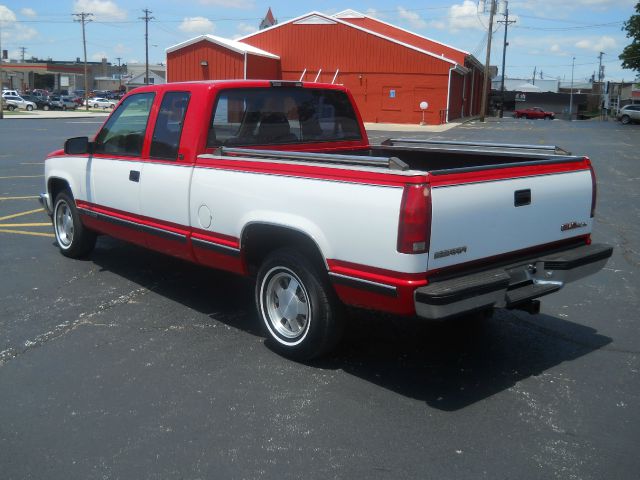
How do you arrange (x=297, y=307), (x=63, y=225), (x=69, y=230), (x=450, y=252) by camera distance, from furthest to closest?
(x=63, y=225)
(x=69, y=230)
(x=297, y=307)
(x=450, y=252)

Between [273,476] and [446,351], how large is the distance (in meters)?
2.15

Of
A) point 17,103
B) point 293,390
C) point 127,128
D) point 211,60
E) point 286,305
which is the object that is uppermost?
point 211,60

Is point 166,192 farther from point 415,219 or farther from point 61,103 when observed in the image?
point 61,103

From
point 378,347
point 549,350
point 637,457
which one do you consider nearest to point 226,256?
point 378,347

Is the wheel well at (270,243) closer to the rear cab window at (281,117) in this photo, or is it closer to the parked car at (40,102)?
the rear cab window at (281,117)

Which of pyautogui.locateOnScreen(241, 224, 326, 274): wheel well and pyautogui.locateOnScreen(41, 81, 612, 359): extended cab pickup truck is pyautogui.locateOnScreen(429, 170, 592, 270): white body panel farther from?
pyautogui.locateOnScreen(241, 224, 326, 274): wheel well

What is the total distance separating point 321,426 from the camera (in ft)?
12.9

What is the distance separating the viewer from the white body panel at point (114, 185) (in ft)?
20.3

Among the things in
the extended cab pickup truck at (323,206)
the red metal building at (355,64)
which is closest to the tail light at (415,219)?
the extended cab pickup truck at (323,206)

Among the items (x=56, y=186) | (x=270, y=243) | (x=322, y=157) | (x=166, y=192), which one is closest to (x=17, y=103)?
(x=56, y=186)

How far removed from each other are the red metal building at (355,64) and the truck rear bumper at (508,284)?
41.7 meters

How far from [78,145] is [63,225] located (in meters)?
1.24

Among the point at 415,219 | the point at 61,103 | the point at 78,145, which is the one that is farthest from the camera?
the point at 61,103

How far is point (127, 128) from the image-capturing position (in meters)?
6.47
